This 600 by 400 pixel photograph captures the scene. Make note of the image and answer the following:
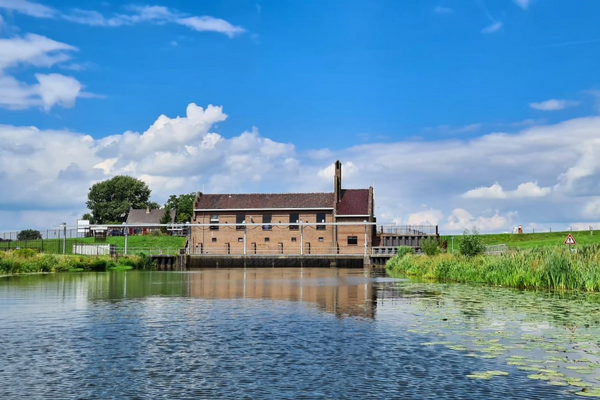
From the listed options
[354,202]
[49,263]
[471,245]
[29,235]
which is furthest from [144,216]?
[471,245]

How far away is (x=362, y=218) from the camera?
8550 cm

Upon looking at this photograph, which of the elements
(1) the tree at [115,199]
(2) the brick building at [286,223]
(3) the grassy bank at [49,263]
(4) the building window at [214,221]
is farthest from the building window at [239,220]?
(1) the tree at [115,199]

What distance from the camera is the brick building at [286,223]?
84688 millimetres

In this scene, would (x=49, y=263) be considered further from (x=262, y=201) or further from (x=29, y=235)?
(x=29, y=235)

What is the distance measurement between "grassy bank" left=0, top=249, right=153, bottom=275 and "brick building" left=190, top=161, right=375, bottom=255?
21352 millimetres

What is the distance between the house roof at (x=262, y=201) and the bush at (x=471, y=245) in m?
40.3

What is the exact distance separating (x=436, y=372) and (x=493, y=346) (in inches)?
127

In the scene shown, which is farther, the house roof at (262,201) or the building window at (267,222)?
the house roof at (262,201)

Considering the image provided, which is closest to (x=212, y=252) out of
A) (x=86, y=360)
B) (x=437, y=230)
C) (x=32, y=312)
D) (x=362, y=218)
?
(x=362, y=218)

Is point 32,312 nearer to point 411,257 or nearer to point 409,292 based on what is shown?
point 409,292

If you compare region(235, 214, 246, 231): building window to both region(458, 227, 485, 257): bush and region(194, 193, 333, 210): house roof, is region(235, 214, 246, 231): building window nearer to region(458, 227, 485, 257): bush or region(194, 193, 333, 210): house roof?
region(194, 193, 333, 210): house roof

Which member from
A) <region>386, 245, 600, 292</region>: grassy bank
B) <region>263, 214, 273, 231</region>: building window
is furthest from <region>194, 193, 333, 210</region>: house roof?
<region>386, 245, 600, 292</region>: grassy bank

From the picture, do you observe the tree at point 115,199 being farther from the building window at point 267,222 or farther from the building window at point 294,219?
the building window at point 294,219

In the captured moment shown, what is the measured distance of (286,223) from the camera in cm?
8550
